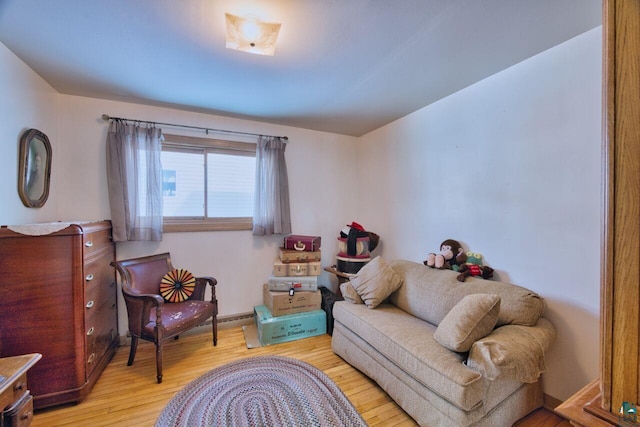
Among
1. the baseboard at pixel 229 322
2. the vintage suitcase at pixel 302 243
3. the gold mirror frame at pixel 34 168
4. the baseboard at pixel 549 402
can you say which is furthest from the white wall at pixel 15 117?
the baseboard at pixel 549 402

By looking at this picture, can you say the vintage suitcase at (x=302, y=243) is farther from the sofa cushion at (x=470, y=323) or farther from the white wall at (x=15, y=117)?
the white wall at (x=15, y=117)

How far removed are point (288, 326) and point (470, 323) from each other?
70.2 inches

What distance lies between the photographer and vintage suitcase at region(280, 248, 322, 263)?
2960 mm

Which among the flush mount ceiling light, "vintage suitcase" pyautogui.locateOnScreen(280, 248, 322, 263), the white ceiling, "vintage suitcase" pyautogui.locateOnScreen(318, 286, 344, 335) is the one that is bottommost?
"vintage suitcase" pyautogui.locateOnScreen(318, 286, 344, 335)

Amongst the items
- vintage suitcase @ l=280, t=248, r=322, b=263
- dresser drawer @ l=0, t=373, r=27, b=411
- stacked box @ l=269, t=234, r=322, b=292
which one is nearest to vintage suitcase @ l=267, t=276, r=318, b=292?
stacked box @ l=269, t=234, r=322, b=292

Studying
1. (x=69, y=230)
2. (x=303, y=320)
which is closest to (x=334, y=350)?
(x=303, y=320)

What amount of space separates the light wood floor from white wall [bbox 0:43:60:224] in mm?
1399

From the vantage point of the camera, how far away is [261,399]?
1.82 m

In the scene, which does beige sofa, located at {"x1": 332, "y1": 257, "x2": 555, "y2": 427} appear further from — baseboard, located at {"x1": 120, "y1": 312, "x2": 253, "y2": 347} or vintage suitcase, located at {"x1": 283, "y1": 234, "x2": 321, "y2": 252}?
baseboard, located at {"x1": 120, "y1": 312, "x2": 253, "y2": 347}

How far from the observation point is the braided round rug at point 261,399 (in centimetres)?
163

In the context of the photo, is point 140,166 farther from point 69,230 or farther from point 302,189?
point 302,189

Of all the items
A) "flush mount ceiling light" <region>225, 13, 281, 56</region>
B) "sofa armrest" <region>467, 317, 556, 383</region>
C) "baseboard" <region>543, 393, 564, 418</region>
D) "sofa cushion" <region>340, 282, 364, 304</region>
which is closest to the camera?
"sofa armrest" <region>467, 317, 556, 383</region>

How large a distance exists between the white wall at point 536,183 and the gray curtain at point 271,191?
1606mm

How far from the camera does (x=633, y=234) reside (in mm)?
599
